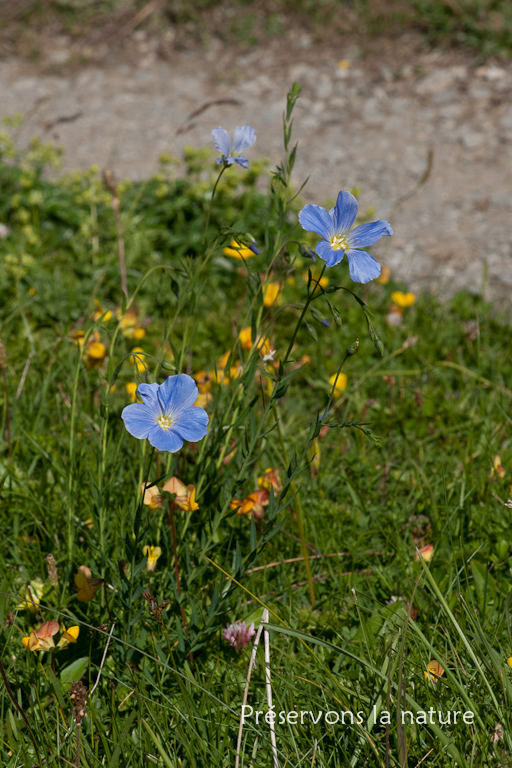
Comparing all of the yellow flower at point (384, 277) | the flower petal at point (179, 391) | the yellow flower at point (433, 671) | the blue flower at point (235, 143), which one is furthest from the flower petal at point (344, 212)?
the yellow flower at point (384, 277)

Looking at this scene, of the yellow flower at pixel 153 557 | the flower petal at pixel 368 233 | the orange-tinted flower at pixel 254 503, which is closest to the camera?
the flower petal at pixel 368 233

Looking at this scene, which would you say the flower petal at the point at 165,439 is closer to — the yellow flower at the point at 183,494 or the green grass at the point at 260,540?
the green grass at the point at 260,540

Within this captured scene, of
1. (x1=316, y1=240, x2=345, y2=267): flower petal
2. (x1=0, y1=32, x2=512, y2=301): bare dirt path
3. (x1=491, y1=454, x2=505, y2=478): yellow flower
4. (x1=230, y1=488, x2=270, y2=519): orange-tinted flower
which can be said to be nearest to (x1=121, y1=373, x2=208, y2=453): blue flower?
(x1=316, y1=240, x2=345, y2=267): flower petal

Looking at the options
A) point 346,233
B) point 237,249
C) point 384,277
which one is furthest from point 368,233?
point 384,277

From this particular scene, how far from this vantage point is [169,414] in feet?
4.22

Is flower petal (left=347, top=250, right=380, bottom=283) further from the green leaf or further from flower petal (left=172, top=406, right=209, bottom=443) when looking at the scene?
the green leaf

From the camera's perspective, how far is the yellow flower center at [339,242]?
129cm

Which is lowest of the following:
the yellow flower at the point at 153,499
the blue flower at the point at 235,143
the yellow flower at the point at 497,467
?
→ the yellow flower at the point at 497,467

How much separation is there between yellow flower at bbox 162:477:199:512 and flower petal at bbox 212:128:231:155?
76cm

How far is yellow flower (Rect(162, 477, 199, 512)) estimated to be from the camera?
155 centimetres

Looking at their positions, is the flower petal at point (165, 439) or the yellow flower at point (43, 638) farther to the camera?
the yellow flower at point (43, 638)

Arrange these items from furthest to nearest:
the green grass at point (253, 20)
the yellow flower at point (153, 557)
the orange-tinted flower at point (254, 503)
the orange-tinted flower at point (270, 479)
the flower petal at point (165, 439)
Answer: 1. the green grass at point (253, 20)
2. the orange-tinted flower at point (270, 479)
3. the orange-tinted flower at point (254, 503)
4. the yellow flower at point (153, 557)
5. the flower petal at point (165, 439)

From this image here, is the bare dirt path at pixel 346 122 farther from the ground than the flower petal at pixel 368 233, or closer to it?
closer to it

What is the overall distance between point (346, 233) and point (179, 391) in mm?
449
